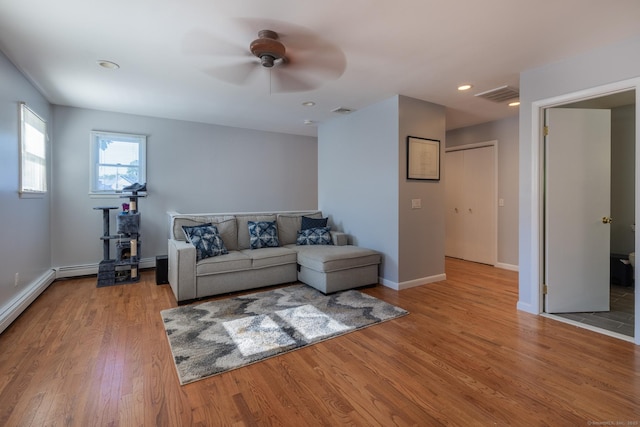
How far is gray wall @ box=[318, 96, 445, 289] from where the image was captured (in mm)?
3895

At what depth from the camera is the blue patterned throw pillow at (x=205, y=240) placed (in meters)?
3.62

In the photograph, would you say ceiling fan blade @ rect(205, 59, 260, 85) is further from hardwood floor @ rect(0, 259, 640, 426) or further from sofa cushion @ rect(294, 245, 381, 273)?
hardwood floor @ rect(0, 259, 640, 426)

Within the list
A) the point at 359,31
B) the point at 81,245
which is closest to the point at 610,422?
the point at 359,31

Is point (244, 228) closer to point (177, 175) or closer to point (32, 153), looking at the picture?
point (177, 175)

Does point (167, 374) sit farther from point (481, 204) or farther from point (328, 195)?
point (481, 204)

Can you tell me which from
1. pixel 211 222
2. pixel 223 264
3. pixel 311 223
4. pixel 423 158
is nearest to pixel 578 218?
pixel 423 158

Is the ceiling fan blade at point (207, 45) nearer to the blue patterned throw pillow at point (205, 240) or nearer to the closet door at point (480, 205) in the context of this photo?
the blue patterned throw pillow at point (205, 240)

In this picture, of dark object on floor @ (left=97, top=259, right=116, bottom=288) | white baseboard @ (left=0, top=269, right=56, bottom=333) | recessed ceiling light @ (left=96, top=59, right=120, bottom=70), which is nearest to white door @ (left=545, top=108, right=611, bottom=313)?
recessed ceiling light @ (left=96, top=59, right=120, bottom=70)

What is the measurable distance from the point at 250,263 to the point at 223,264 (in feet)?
1.09

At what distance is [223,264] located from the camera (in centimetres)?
358

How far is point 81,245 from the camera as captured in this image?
457cm

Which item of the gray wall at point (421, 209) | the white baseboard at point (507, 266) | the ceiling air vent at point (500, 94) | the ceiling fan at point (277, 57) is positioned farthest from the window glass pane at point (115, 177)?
the white baseboard at point (507, 266)

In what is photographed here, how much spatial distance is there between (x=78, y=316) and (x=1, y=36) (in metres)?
2.51

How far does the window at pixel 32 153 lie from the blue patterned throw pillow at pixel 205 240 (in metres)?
1.69
